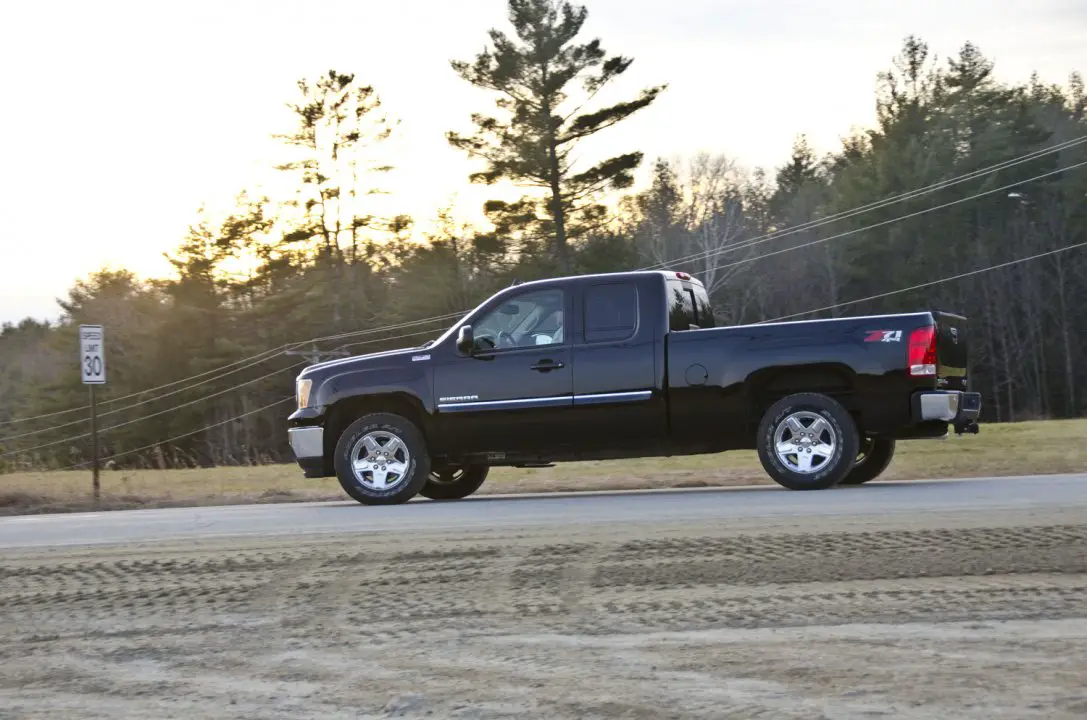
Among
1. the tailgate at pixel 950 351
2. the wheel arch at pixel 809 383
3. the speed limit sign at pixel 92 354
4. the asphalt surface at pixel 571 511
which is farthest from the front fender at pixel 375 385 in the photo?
the speed limit sign at pixel 92 354

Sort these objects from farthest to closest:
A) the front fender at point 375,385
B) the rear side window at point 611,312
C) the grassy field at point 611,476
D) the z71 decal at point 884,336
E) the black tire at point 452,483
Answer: the grassy field at point 611,476
the black tire at point 452,483
the front fender at point 375,385
the rear side window at point 611,312
the z71 decal at point 884,336

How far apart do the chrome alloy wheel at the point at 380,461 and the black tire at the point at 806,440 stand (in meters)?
3.20

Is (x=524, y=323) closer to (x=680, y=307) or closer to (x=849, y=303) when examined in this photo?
(x=680, y=307)

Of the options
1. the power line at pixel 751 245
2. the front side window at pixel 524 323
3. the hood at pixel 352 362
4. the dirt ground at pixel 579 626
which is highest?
the power line at pixel 751 245

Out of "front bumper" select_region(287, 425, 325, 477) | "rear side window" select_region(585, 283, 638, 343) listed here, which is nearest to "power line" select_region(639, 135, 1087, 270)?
"front bumper" select_region(287, 425, 325, 477)

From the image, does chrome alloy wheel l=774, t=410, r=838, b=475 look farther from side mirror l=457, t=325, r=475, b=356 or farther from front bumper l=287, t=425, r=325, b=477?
front bumper l=287, t=425, r=325, b=477

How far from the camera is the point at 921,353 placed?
1143cm

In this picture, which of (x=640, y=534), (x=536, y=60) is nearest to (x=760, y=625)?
(x=640, y=534)

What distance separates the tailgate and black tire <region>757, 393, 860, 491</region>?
0.87m

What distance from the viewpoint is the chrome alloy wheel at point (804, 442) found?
1161 cm

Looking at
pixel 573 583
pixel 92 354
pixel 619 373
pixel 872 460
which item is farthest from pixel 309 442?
pixel 92 354

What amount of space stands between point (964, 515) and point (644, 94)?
1771 inches

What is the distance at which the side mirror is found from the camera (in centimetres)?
1237

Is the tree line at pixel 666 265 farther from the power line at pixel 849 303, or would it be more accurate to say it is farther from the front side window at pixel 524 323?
the front side window at pixel 524 323
